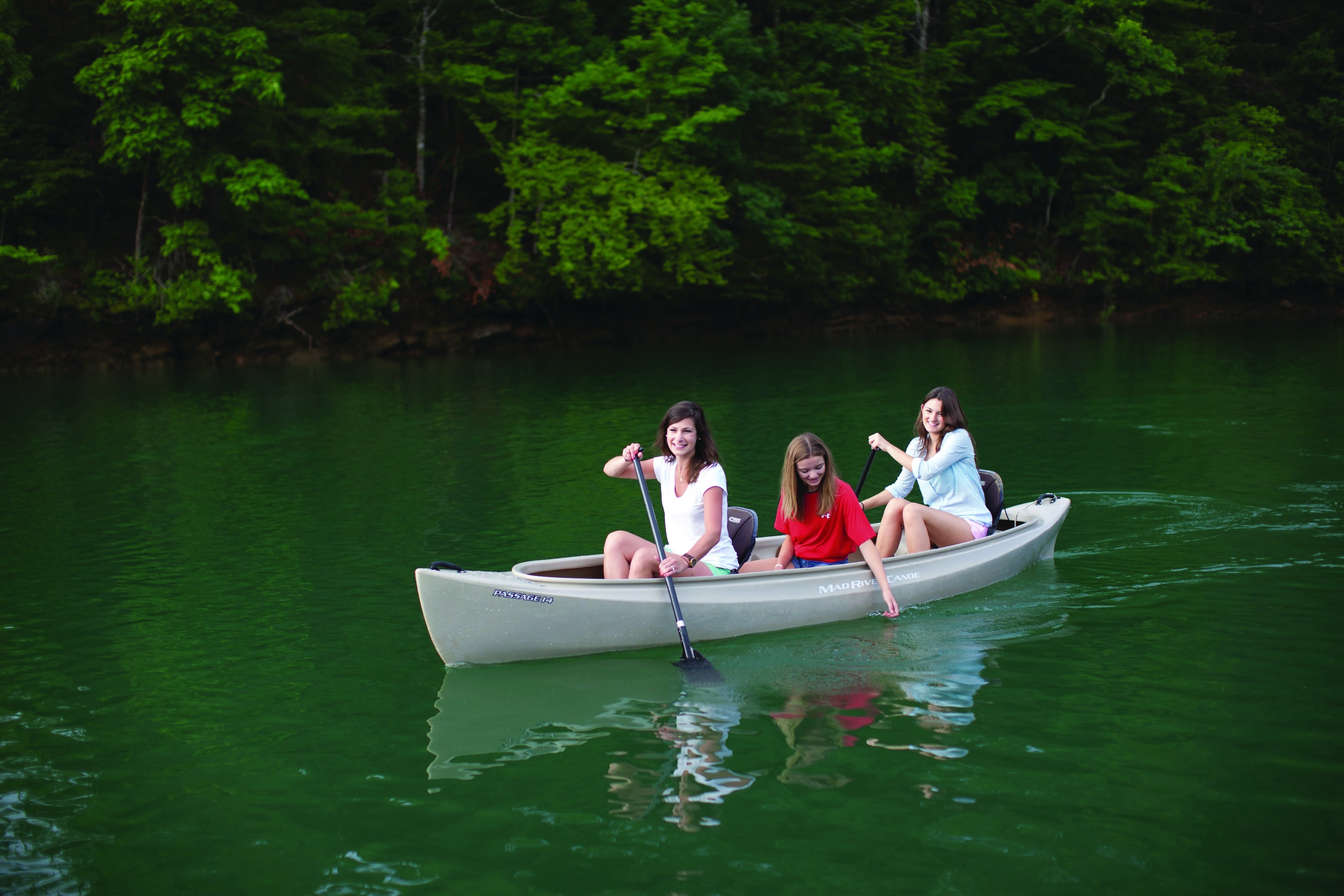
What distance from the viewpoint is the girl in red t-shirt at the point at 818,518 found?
6695mm

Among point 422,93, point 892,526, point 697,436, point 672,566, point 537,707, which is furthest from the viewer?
point 422,93

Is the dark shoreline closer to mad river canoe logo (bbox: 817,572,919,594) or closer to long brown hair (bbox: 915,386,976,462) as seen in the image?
long brown hair (bbox: 915,386,976,462)

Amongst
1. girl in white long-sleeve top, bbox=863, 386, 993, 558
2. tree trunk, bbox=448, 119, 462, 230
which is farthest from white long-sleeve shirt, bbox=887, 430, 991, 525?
tree trunk, bbox=448, 119, 462, 230

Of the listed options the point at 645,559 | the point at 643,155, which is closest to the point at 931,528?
the point at 645,559

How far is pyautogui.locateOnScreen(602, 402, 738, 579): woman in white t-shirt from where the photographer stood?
6391 millimetres

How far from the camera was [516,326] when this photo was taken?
97.7 feet

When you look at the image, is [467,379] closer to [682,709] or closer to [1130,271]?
[682,709]

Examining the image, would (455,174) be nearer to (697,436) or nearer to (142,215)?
(142,215)

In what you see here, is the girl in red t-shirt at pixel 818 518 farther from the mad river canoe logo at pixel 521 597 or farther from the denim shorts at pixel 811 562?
the mad river canoe logo at pixel 521 597

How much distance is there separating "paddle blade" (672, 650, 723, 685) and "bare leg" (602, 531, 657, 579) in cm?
54

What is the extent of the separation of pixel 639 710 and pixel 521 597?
906 mm

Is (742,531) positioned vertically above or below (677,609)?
above

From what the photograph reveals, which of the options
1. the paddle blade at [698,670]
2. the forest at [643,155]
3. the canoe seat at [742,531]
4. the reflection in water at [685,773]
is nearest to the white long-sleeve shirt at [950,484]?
the canoe seat at [742,531]

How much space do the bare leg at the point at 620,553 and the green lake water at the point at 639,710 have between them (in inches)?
20.0
